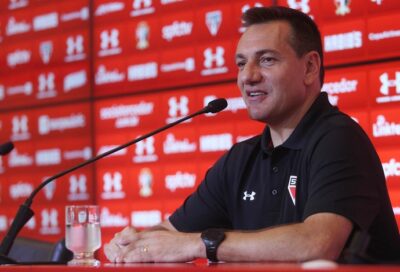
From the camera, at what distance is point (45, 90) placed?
4.06 m

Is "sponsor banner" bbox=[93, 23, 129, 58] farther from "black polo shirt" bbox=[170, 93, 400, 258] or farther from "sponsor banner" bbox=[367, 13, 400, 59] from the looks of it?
"black polo shirt" bbox=[170, 93, 400, 258]

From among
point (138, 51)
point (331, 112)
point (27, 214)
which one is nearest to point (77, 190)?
point (138, 51)

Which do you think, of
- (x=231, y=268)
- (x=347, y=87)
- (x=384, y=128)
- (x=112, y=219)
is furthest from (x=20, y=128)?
(x=231, y=268)

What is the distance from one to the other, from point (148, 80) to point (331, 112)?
1.76 m

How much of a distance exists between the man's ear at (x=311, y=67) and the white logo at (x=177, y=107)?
1360 millimetres

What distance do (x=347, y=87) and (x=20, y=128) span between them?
195 centimetres

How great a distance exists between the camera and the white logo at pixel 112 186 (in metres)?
3.77

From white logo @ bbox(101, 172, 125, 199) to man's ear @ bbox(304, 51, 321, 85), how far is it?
5.70 feet

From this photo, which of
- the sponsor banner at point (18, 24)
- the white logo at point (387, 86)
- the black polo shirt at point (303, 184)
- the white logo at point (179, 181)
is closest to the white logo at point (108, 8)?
the sponsor banner at point (18, 24)

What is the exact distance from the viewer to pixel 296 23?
224 cm

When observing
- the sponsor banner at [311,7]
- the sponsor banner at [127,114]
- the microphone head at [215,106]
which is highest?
the sponsor banner at [311,7]

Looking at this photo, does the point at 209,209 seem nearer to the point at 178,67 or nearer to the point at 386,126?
the point at 386,126

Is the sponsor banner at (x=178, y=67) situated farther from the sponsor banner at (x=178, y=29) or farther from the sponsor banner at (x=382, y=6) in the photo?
the sponsor banner at (x=382, y=6)

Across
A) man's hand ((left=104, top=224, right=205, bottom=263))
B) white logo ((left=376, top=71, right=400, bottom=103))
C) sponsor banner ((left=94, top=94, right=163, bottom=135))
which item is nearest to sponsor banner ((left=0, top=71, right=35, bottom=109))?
sponsor banner ((left=94, top=94, right=163, bottom=135))
